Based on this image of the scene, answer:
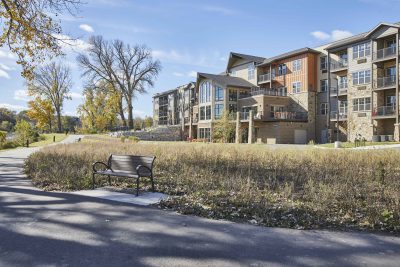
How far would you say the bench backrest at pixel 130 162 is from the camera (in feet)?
29.8

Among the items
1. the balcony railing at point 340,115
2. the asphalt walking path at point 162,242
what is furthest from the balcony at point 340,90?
the asphalt walking path at point 162,242

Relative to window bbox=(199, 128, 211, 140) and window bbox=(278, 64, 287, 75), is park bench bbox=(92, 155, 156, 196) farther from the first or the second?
window bbox=(278, 64, 287, 75)

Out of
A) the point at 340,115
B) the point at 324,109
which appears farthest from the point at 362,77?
the point at 324,109

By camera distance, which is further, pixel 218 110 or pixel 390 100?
pixel 218 110

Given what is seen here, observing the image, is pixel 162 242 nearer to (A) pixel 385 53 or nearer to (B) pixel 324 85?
(A) pixel 385 53

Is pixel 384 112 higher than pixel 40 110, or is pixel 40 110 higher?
pixel 40 110

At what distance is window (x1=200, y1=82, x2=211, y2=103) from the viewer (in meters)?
54.9

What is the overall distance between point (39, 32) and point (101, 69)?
170 feet

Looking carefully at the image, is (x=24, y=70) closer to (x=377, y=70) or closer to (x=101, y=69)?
(x=377, y=70)

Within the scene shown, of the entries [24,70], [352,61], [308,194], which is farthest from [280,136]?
[308,194]

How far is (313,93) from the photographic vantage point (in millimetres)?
46875

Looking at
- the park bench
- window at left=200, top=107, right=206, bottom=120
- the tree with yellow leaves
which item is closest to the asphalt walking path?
the park bench

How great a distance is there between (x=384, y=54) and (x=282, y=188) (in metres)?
35.5

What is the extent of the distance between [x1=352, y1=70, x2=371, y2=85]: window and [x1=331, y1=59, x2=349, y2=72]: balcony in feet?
6.18
